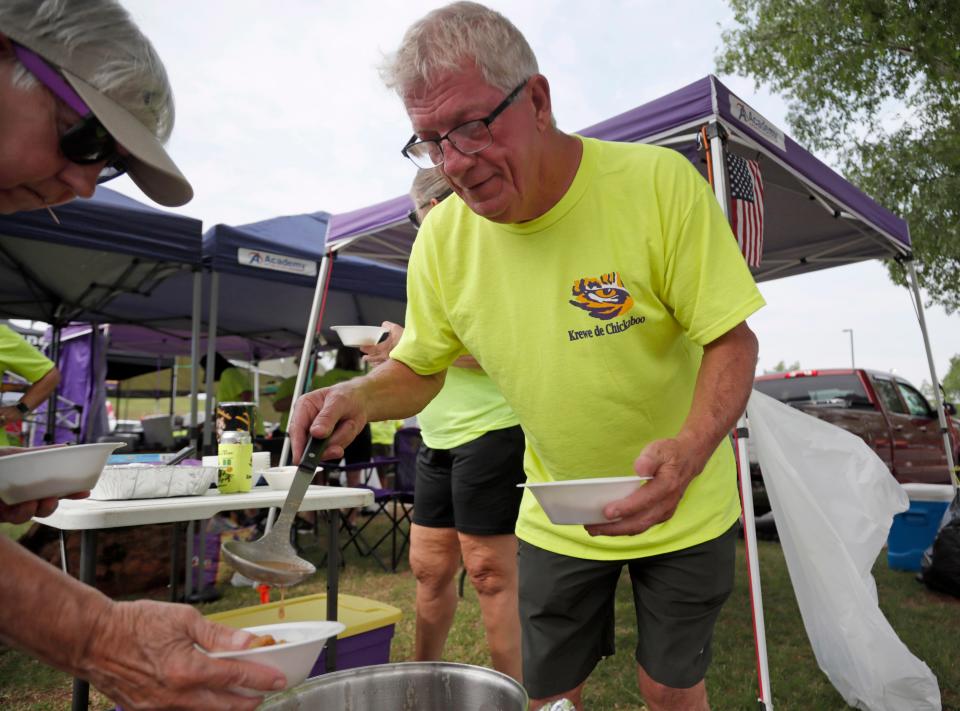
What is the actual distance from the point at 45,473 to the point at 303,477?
478 millimetres

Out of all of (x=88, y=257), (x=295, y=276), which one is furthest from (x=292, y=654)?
(x=88, y=257)

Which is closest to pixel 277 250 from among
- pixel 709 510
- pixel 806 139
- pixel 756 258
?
pixel 756 258

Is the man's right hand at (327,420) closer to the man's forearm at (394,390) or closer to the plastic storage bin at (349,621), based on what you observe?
the man's forearm at (394,390)

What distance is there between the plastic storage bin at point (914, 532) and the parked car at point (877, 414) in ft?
4.29

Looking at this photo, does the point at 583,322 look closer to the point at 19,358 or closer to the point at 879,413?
the point at 19,358

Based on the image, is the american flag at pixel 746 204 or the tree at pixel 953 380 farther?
the tree at pixel 953 380

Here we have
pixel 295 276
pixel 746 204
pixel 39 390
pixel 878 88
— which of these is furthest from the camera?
pixel 878 88

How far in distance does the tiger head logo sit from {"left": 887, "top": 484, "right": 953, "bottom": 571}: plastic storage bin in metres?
4.62

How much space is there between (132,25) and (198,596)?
418 centimetres

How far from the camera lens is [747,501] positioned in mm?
2539

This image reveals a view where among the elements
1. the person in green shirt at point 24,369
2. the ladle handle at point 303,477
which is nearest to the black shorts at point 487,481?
the ladle handle at point 303,477

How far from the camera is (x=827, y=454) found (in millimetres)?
2693

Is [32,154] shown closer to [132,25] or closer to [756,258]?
[132,25]

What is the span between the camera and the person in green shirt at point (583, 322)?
1.25 metres
